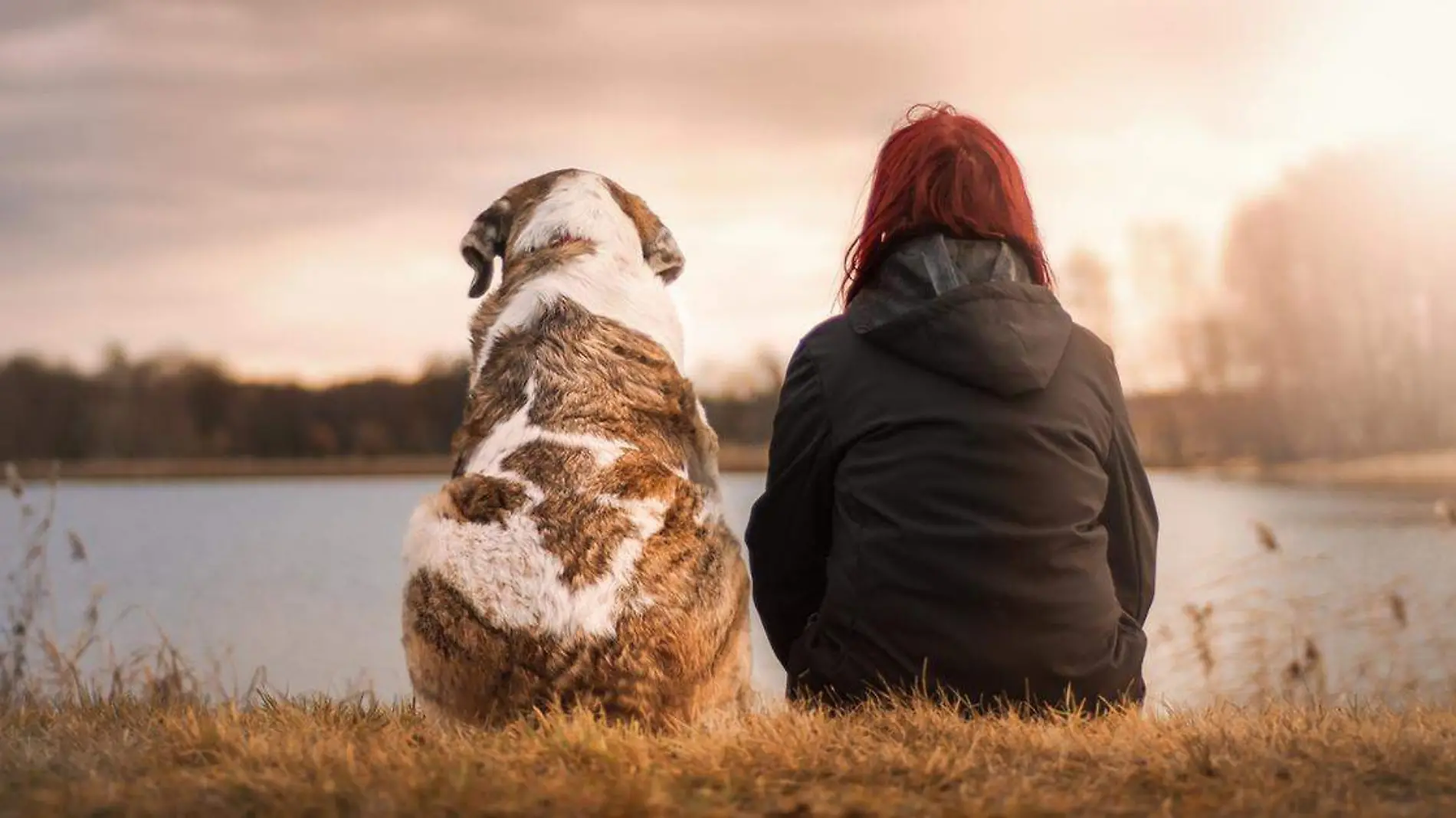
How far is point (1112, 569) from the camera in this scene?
15.7ft

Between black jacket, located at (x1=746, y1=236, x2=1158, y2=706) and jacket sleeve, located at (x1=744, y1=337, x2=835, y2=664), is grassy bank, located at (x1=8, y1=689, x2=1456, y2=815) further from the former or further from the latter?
jacket sleeve, located at (x1=744, y1=337, x2=835, y2=664)

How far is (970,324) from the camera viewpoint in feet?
13.9

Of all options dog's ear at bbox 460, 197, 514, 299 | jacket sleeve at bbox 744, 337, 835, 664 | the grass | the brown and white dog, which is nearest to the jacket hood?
jacket sleeve at bbox 744, 337, 835, 664

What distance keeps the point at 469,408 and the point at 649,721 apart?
56.0 inches

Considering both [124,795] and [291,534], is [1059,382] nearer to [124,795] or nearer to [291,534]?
[124,795]

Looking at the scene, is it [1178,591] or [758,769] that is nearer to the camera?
[758,769]

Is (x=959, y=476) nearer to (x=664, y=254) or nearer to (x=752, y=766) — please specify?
(x=752, y=766)

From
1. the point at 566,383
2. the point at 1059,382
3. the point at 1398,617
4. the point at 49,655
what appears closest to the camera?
the point at 1059,382

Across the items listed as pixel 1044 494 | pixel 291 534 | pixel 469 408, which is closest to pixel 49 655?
pixel 469 408

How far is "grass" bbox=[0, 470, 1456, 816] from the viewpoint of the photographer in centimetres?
350

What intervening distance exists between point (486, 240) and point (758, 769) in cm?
293

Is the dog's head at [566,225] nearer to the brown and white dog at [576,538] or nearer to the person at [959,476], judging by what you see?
the brown and white dog at [576,538]

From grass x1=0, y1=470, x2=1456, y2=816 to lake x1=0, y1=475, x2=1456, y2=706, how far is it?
2.84 feet

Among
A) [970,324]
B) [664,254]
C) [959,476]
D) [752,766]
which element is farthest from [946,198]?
[752,766]
